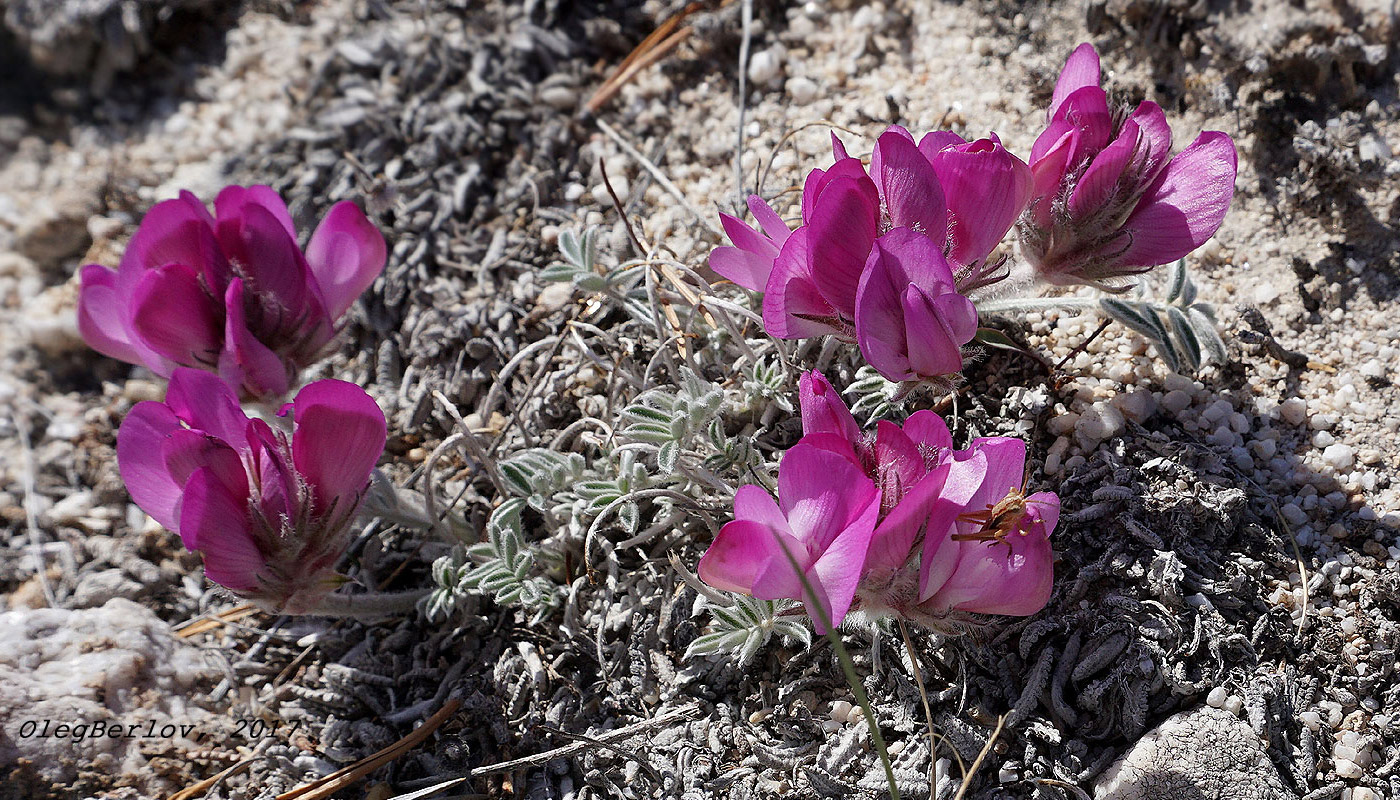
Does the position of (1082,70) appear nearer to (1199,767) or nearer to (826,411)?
(826,411)

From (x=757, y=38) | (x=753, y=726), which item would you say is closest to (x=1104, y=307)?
(x=753, y=726)

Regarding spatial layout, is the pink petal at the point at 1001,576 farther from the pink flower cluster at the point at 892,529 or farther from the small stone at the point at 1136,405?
the small stone at the point at 1136,405

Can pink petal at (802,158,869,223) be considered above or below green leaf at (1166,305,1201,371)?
above

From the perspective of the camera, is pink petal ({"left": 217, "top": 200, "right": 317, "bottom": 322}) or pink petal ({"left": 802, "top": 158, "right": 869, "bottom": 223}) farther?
pink petal ({"left": 217, "top": 200, "right": 317, "bottom": 322})

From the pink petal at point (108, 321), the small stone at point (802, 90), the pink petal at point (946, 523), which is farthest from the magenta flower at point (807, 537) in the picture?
the small stone at point (802, 90)

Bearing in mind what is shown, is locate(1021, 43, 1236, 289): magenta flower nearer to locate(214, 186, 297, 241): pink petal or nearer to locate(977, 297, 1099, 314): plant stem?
locate(977, 297, 1099, 314): plant stem

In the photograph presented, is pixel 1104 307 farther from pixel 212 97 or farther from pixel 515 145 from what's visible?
pixel 212 97

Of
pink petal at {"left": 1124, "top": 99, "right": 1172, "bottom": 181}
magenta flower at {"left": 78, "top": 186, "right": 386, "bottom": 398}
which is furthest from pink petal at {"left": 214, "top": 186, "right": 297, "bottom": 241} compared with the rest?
pink petal at {"left": 1124, "top": 99, "right": 1172, "bottom": 181}
